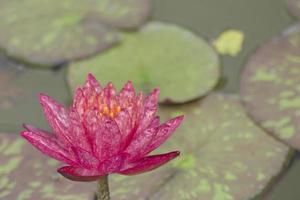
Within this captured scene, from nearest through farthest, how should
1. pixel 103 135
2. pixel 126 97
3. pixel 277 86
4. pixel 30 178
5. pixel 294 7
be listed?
pixel 103 135
pixel 126 97
pixel 30 178
pixel 277 86
pixel 294 7

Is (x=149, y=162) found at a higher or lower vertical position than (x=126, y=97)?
lower

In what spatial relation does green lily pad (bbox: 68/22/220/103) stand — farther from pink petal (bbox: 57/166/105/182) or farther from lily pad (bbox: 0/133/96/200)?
pink petal (bbox: 57/166/105/182)

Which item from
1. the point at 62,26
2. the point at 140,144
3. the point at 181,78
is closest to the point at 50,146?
the point at 140,144

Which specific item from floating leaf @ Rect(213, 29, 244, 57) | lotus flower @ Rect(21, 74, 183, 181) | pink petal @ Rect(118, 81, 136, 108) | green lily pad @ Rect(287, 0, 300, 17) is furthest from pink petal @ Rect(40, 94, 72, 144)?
green lily pad @ Rect(287, 0, 300, 17)

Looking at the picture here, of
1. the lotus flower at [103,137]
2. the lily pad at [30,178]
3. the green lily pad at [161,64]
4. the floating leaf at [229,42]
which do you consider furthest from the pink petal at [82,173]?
the floating leaf at [229,42]

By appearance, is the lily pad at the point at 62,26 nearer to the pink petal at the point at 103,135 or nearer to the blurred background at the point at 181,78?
the blurred background at the point at 181,78

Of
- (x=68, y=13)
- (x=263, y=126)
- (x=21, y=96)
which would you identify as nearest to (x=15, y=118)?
(x=21, y=96)

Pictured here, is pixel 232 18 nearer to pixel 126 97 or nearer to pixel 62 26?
pixel 62 26

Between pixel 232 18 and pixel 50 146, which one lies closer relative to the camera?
pixel 50 146
